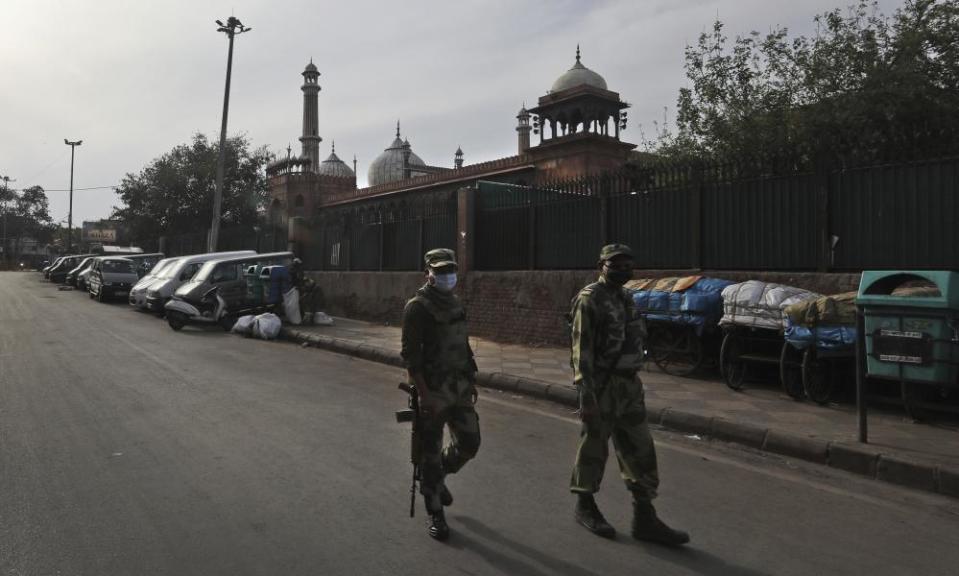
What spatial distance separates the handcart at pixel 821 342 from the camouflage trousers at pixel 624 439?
3.74 meters

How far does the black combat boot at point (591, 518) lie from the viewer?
346cm

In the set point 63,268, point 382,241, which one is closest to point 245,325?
point 382,241

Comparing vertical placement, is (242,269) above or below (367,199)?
below

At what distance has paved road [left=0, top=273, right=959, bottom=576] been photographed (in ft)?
10.3

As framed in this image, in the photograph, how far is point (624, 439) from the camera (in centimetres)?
350

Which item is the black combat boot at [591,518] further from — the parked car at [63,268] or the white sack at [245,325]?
the parked car at [63,268]

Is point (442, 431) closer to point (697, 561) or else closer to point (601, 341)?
point (601, 341)

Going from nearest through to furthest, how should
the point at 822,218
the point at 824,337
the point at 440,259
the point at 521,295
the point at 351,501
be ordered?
the point at 440,259
the point at 351,501
the point at 824,337
the point at 822,218
the point at 521,295

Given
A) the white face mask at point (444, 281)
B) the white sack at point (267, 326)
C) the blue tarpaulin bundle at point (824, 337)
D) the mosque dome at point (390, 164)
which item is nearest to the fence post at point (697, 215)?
the blue tarpaulin bundle at point (824, 337)

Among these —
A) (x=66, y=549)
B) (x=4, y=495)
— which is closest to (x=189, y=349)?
(x=4, y=495)

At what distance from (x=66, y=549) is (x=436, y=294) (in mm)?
2180

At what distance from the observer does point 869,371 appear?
5656 millimetres

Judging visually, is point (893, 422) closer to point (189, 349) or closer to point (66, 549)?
point (66, 549)

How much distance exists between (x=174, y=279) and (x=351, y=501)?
14877 millimetres
